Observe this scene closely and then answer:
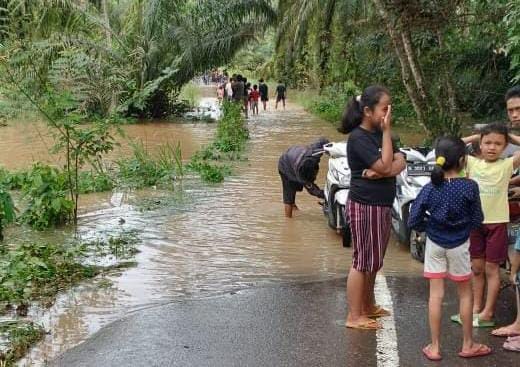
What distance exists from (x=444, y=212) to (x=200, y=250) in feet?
12.9

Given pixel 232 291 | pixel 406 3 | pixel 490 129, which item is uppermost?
pixel 406 3

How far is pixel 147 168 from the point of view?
12.9 metres

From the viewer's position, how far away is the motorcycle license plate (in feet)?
24.5

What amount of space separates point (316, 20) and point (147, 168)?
53.3 ft

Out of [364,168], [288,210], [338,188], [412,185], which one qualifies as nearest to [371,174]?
[364,168]

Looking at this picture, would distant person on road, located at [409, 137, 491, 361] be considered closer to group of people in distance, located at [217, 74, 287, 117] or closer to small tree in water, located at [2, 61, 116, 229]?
small tree in water, located at [2, 61, 116, 229]

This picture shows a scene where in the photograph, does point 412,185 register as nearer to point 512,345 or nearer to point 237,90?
point 512,345

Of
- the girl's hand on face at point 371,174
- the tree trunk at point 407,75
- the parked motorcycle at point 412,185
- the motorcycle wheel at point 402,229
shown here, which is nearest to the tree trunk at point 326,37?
the tree trunk at point 407,75

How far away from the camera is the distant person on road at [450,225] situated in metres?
4.79

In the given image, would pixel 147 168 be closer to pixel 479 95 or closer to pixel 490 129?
pixel 490 129

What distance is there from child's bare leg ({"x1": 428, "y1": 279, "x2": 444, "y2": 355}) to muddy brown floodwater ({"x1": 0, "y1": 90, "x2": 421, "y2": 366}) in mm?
2234

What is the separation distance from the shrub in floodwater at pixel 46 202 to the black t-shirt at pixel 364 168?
5015 mm

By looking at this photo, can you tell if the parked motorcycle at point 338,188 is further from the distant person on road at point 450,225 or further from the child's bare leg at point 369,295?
the distant person on road at point 450,225

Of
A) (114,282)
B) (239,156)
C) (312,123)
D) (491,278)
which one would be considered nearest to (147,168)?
(239,156)
